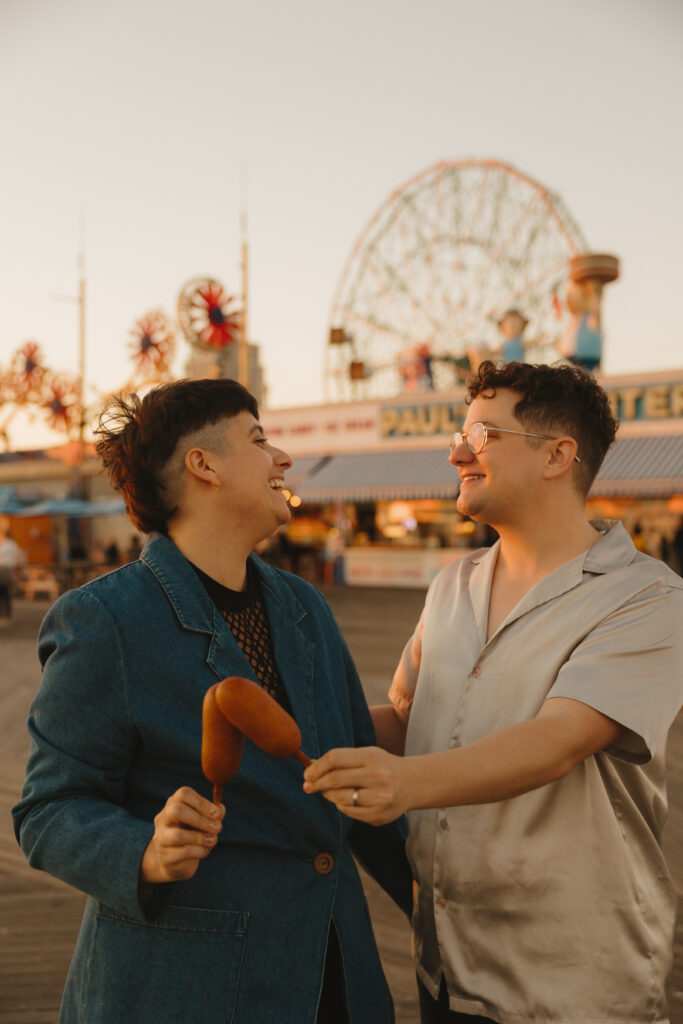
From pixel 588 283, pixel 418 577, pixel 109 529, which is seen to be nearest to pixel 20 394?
pixel 109 529

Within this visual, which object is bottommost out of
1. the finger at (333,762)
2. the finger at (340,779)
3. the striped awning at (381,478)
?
the striped awning at (381,478)

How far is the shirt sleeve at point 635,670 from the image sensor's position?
4.54 feet

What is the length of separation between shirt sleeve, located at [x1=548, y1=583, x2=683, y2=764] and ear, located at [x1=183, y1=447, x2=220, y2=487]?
766 millimetres

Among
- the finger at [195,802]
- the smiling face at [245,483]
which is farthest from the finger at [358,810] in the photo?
the smiling face at [245,483]

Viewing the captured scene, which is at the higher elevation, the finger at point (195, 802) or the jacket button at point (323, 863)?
the finger at point (195, 802)

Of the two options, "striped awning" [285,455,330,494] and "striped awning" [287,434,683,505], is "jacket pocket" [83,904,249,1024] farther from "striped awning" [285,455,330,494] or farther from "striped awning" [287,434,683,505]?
"striped awning" [285,455,330,494]

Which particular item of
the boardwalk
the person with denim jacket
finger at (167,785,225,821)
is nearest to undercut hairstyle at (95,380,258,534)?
the person with denim jacket

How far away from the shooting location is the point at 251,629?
1.70 meters

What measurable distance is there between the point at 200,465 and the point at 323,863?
799 millimetres

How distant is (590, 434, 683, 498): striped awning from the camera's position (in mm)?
15977

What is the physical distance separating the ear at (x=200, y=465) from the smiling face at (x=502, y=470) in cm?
50

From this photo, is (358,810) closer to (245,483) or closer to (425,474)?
(245,483)

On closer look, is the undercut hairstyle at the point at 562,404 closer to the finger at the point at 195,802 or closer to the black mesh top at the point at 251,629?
the black mesh top at the point at 251,629

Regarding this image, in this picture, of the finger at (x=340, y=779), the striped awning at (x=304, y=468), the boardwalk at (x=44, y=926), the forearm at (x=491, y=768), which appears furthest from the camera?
the striped awning at (x=304, y=468)
